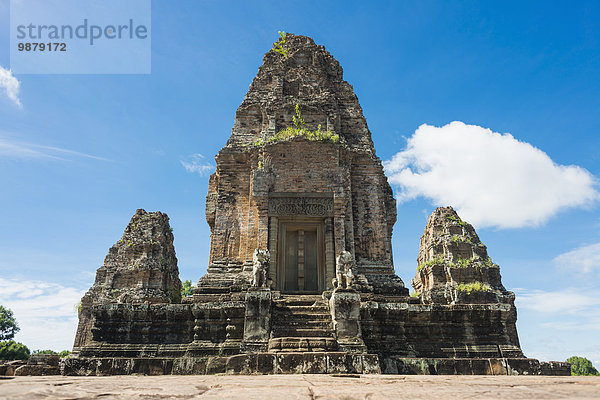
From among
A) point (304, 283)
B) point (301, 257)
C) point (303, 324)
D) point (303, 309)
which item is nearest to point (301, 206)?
point (301, 257)

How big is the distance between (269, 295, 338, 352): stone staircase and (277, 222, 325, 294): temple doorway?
2.04 metres

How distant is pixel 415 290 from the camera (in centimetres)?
2694

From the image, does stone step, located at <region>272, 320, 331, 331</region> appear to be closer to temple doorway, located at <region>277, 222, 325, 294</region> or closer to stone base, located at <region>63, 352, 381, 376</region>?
stone base, located at <region>63, 352, 381, 376</region>

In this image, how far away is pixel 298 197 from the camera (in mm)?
14477

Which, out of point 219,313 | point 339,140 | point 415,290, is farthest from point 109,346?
point 415,290

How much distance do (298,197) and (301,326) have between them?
525cm

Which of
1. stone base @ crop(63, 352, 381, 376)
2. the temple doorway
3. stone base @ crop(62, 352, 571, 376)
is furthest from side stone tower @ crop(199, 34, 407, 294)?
stone base @ crop(63, 352, 381, 376)

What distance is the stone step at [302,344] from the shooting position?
888cm

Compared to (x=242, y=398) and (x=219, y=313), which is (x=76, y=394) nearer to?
(x=242, y=398)

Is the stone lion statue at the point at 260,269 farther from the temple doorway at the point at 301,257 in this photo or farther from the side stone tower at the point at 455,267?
the side stone tower at the point at 455,267

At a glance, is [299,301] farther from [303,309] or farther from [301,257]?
[301,257]

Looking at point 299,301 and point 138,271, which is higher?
point 138,271

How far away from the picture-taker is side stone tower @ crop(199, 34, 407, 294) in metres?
13.9

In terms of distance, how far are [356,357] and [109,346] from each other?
6739 millimetres
